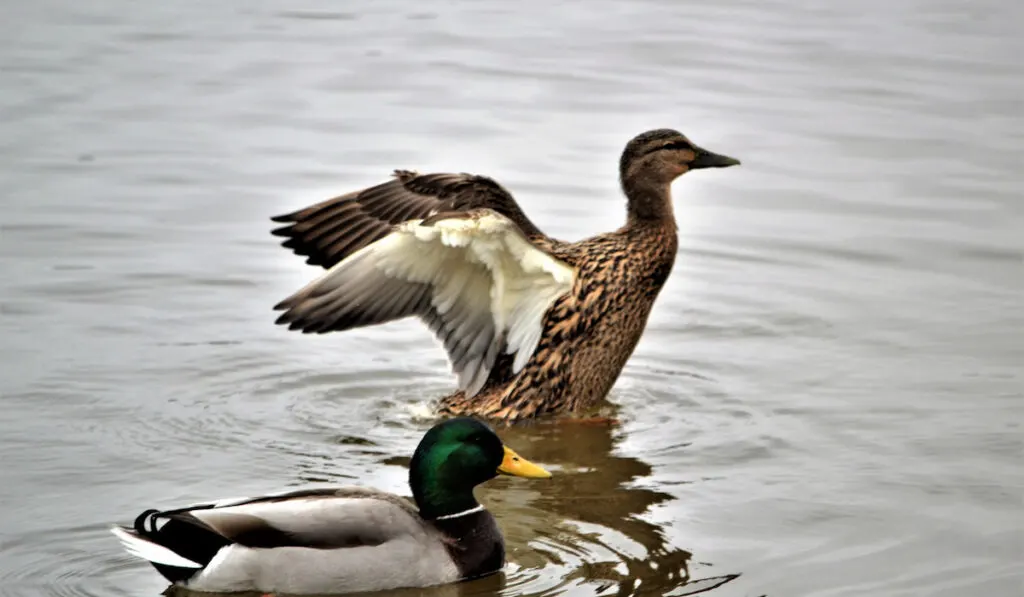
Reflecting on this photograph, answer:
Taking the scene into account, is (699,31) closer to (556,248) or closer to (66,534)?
(556,248)

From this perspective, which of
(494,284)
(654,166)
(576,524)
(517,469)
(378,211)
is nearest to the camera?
(517,469)

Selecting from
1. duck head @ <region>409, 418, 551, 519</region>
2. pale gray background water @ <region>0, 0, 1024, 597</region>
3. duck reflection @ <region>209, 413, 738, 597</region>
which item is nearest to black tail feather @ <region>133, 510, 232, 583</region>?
pale gray background water @ <region>0, 0, 1024, 597</region>

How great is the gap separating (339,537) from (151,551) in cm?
66

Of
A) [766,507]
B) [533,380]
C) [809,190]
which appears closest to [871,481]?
[766,507]

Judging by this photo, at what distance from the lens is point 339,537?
681cm

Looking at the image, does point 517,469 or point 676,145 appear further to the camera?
point 676,145

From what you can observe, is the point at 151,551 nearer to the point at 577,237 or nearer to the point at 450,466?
the point at 450,466

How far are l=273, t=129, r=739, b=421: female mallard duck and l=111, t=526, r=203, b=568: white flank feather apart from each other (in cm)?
195

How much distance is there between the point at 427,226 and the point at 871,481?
7.05 feet

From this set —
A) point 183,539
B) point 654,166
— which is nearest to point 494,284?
point 654,166

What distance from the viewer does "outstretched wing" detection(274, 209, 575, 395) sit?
835 centimetres

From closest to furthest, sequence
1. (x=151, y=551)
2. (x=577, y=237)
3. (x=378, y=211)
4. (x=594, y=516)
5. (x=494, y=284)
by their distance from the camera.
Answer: (x=151, y=551) → (x=594, y=516) → (x=494, y=284) → (x=378, y=211) → (x=577, y=237)

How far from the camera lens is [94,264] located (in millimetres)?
10641

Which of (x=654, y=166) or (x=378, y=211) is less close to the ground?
(x=654, y=166)
